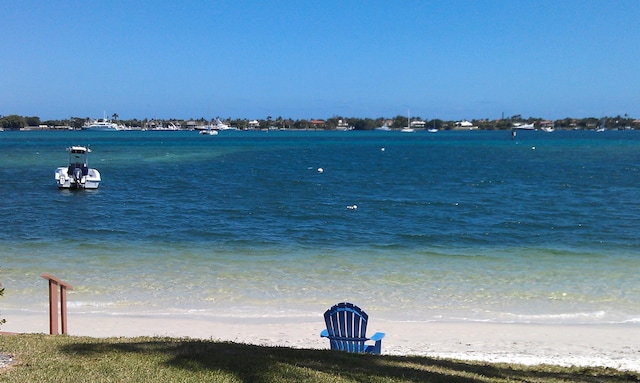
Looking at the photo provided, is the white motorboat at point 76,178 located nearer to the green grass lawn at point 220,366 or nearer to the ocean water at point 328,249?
the ocean water at point 328,249

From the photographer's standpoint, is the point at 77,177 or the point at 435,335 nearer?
the point at 435,335

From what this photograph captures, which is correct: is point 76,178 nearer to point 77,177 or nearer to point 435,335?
point 77,177

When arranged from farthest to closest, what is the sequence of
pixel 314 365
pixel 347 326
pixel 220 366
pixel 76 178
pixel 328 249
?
1. pixel 76 178
2. pixel 328 249
3. pixel 347 326
4. pixel 314 365
5. pixel 220 366

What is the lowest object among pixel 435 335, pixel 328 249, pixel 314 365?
pixel 328 249

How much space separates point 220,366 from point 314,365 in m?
1.06

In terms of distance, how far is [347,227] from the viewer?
25234 millimetres

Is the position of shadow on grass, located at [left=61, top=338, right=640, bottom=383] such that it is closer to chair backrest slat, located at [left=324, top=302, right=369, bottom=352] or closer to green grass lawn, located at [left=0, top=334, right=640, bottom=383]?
green grass lawn, located at [left=0, top=334, right=640, bottom=383]

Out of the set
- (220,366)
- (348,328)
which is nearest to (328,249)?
(348,328)

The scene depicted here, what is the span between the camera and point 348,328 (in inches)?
367

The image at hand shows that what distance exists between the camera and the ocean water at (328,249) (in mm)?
14273

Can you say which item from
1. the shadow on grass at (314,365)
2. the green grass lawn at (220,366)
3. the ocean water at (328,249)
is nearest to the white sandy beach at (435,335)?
the ocean water at (328,249)

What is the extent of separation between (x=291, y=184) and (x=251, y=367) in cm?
3669

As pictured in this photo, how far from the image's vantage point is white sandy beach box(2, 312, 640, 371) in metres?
10.4

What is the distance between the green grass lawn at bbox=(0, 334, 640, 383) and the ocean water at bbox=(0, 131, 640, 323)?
486 cm
